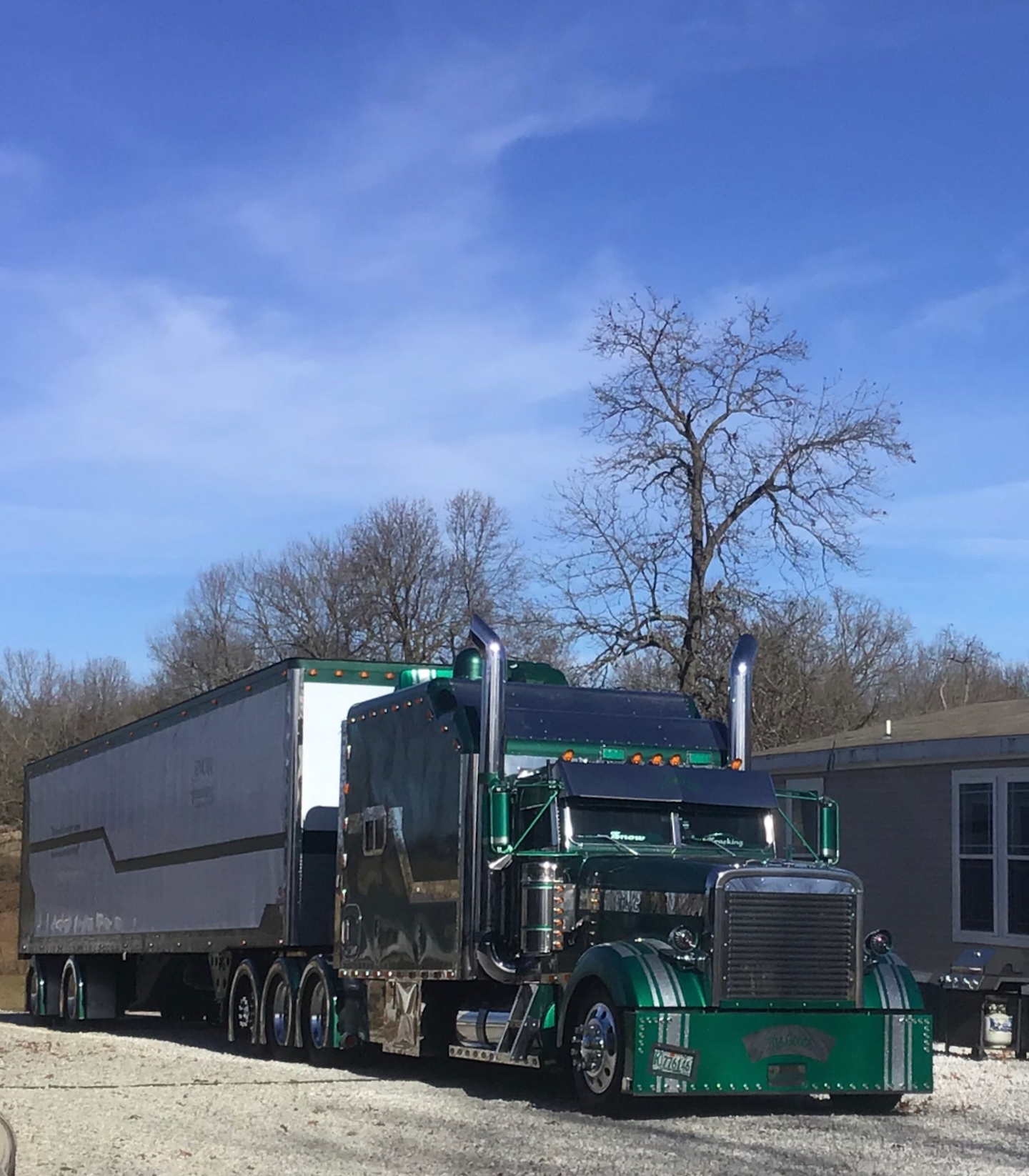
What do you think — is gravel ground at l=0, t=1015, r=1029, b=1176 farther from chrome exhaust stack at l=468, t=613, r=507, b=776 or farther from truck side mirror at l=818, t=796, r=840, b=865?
chrome exhaust stack at l=468, t=613, r=507, b=776

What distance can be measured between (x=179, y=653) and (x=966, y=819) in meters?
45.1

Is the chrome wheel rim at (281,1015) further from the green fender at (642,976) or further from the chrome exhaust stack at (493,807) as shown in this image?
the green fender at (642,976)

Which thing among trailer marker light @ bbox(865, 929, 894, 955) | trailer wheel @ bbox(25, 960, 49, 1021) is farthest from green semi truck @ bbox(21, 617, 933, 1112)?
trailer wheel @ bbox(25, 960, 49, 1021)

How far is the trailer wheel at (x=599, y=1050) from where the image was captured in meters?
10.3

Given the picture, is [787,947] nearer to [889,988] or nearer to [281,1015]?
[889,988]

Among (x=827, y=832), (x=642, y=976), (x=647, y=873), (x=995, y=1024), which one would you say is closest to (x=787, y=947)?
(x=642, y=976)

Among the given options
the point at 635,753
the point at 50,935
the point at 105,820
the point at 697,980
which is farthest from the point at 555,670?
the point at 50,935

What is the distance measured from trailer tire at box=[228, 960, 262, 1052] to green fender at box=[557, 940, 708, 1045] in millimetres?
5892

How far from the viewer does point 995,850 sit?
17766mm

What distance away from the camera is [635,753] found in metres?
12.4

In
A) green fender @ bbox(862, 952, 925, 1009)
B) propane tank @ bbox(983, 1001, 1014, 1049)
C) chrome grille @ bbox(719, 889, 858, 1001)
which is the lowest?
propane tank @ bbox(983, 1001, 1014, 1049)

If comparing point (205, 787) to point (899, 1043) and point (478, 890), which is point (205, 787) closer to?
point (478, 890)

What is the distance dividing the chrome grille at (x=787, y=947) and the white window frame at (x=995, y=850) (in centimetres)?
740

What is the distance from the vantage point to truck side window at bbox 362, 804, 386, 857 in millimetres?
13633
